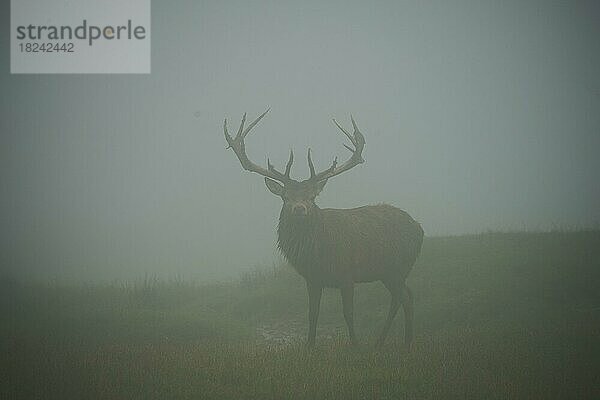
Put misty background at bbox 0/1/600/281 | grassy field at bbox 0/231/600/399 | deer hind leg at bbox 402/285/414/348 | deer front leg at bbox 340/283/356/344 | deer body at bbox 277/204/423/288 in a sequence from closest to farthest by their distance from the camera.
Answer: grassy field at bbox 0/231/600/399 < deer front leg at bbox 340/283/356/344 < deer body at bbox 277/204/423/288 < deer hind leg at bbox 402/285/414/348 < misty background at bbox 0/1/600/281

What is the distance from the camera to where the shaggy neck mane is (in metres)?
6.00

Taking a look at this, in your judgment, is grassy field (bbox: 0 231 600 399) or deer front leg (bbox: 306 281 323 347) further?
deer front leg (bbox: 306 281 323 347)

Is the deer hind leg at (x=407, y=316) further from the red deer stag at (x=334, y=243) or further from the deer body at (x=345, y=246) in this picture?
the deer body at (x=345, y=246)

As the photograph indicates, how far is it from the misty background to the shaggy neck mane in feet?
10.3

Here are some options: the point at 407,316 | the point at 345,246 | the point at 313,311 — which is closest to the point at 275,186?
the point at 345,246

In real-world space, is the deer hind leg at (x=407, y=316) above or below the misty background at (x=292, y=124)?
below

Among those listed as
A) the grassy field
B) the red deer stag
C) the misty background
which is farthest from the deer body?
the misty background

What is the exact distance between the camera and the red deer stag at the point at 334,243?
586cm

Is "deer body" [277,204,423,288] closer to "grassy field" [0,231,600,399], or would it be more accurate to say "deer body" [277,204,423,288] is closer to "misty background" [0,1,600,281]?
"grassy field" [0,231,600,399]

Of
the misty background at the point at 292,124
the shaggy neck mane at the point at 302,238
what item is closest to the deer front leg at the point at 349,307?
the shaggy neck mane at the point at 302,238

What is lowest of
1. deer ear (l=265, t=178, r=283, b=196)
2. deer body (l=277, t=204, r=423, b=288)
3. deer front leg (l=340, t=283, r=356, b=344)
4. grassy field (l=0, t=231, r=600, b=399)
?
grassy field (l=0, t=231, r=600, b=399)

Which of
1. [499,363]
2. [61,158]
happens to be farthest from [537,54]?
[61,158]

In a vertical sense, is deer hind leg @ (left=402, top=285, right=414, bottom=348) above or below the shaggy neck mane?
below

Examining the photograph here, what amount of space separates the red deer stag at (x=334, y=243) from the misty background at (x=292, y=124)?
2.77m
